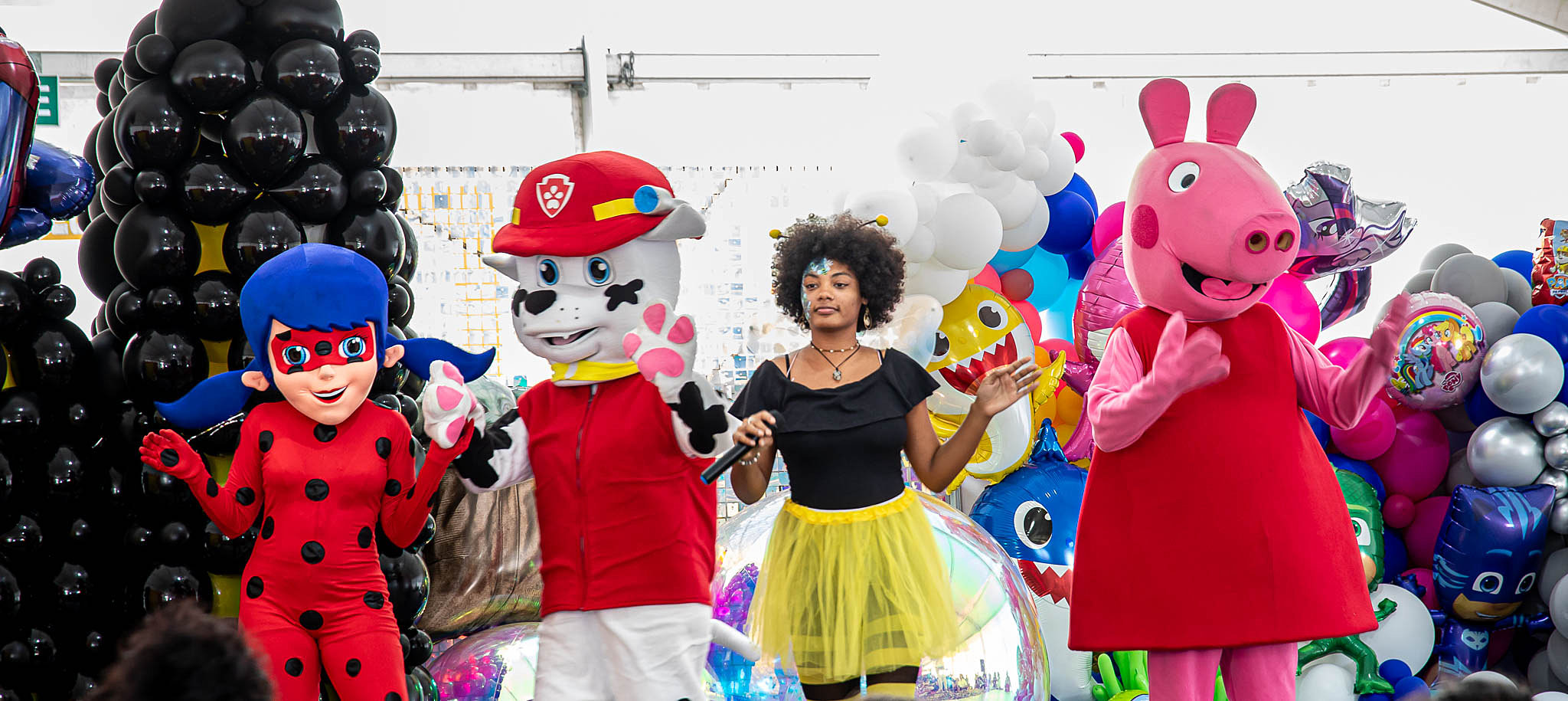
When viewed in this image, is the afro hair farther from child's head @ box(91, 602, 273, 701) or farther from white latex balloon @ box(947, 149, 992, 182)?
child's head @ box(91, 602, 273, 701)

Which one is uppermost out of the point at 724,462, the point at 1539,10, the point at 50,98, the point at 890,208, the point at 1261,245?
the point at 1539,10

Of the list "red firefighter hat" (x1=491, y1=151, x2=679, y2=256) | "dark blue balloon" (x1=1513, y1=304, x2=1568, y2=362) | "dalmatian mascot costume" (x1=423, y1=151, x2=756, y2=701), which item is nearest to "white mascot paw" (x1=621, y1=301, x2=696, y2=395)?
"dalmatian mascot costume" (x1=423, y1=151, x2=756, y2=701)

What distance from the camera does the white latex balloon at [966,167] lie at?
4.66 meters

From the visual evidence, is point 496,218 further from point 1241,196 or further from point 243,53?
point 1241,196

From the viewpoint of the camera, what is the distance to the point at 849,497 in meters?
3.32

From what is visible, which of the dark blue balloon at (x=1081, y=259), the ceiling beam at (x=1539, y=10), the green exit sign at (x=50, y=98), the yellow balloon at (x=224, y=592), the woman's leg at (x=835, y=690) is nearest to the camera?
the woman's leg at (x=835, y=690)

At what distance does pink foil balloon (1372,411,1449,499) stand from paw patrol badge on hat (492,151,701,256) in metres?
3.40

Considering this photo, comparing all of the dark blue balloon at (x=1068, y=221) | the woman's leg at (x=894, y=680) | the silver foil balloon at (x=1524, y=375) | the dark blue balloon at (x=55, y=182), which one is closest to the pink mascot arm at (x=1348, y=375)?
the woman's leg at (x=894, y=680)

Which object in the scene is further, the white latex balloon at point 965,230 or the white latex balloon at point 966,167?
the white latex balloon at point 966,167

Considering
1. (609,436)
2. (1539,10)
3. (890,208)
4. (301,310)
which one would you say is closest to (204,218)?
(301,310)

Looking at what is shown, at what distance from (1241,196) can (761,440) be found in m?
1.27

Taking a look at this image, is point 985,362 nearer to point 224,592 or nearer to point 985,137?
point 985,137

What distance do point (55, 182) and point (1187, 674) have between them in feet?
10.0

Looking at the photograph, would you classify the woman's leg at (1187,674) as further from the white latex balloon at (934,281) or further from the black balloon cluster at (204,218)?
the black balloon cluster at (204,218)
